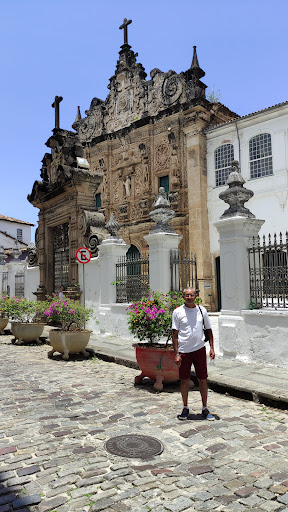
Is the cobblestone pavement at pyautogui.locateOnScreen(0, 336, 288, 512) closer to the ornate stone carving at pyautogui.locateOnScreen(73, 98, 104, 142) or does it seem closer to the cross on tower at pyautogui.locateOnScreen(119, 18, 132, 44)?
the ornate stone carving at pyautogui.locateOnScreen(73, 98, 104, 142)

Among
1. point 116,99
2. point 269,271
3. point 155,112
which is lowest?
point 269,271

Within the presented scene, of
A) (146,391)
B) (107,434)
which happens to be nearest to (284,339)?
(146,391)

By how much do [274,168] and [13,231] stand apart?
32143 mm

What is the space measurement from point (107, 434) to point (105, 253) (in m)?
8.09

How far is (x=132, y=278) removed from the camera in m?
11.4

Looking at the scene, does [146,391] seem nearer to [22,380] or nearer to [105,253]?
[22,380]

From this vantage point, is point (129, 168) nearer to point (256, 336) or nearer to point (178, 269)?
point (178, 269)

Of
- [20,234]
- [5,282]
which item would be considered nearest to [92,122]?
[5,282]

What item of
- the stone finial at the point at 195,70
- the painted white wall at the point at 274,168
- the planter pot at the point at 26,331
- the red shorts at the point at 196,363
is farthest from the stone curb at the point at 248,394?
the stone finial at the point at 195,70

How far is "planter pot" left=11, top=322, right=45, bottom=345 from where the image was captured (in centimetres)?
1147

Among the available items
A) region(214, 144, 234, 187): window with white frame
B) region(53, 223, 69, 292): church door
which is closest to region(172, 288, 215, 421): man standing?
region(53, 223, 69, 292): church door

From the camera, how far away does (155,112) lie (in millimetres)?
22250

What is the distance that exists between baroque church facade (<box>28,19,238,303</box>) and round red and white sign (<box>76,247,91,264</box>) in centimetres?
79

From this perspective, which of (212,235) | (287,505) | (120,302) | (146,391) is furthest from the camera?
(212,235)
